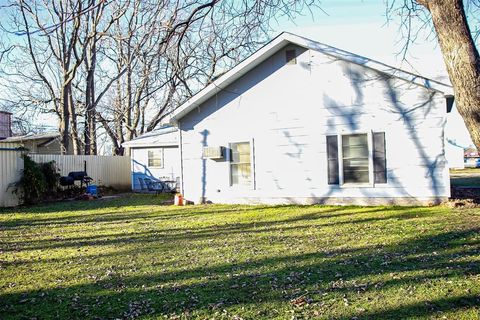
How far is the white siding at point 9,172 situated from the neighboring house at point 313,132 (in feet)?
20.2

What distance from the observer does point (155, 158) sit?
2070cm

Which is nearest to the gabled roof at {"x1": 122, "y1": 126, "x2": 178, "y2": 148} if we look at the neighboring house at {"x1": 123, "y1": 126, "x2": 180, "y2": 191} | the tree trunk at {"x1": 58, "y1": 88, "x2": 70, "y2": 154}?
the neighboring house at {"x1": 123, "y1": 126, "x2": 180, "y2": 191}

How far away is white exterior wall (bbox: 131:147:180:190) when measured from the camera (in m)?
20.2

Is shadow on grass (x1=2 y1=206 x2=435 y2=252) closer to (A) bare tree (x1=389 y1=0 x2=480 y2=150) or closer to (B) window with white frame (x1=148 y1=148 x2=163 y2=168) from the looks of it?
(A) bare tree (x1=389 y1=0 x2=480 y2=150)

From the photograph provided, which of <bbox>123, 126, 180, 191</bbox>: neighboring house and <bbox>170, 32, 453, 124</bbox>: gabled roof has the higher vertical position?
<bbox>170, 32, 453, 124</bbox>: gabled roof

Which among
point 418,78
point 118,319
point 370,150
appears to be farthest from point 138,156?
point 118,319

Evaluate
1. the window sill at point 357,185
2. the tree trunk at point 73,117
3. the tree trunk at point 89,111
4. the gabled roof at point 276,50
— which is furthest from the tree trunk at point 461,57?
the tree trunk at point 89,111

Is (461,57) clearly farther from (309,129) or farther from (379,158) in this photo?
(309,129)

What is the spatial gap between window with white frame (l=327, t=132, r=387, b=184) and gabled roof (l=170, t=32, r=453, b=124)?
5.47 ft

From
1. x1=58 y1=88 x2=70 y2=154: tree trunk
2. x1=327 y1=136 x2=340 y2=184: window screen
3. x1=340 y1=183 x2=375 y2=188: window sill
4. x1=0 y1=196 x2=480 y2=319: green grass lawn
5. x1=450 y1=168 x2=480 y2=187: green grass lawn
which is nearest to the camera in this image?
x1=0 y1=196 x2=480 y2=319: green grass lawn

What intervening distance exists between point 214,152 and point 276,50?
3613mm

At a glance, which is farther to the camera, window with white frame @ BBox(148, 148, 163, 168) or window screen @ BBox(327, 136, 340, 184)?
window with white frame @ BBox(148, 148, 163, 168)

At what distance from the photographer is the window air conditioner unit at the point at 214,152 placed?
13.4 metres

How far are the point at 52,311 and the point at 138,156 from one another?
55.5 feet
